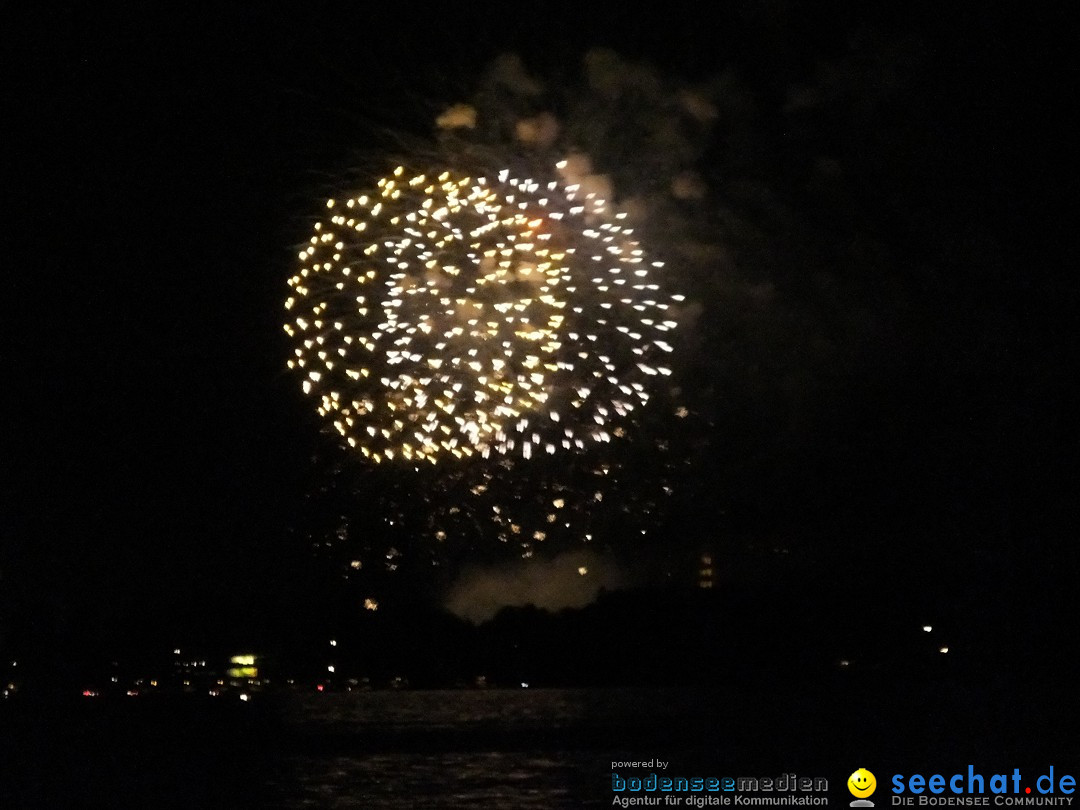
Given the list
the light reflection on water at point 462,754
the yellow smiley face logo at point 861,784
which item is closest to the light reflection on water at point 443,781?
the light reflection on water at point 462,754

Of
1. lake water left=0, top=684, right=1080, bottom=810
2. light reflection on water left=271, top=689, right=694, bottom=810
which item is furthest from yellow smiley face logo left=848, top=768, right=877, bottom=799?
light reflection on water left=271, top=689, right=694, bottom=810

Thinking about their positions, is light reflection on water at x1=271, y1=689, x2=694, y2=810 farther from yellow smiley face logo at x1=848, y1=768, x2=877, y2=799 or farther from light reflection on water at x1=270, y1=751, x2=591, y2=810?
yellow smiley face logo at x1=848, y1=768, x2=877, y2=799

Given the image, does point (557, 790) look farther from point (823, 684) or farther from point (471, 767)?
point (823, 684)

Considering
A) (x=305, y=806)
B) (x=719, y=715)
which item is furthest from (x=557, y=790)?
(x=719, y=715)

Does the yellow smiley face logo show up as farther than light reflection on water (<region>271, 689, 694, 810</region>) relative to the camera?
No

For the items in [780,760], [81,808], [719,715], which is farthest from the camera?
[719,715]

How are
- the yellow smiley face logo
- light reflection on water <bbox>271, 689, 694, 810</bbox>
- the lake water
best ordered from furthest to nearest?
1. the lake water
2. light reflection on water <bbox>271, 689, 694, 810</bbox>
3. the yellow smiley face logo

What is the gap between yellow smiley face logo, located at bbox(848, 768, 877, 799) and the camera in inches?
928

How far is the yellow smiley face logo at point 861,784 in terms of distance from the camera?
77.4 ft

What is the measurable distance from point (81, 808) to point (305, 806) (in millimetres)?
4094

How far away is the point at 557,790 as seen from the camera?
30.5m

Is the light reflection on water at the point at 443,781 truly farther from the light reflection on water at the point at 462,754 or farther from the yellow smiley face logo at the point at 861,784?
the yellow smiley face logo at the point at 861,784

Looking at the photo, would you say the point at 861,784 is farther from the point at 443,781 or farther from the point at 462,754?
the point at 462,754

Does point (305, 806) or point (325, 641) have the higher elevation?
point (325, 641)
